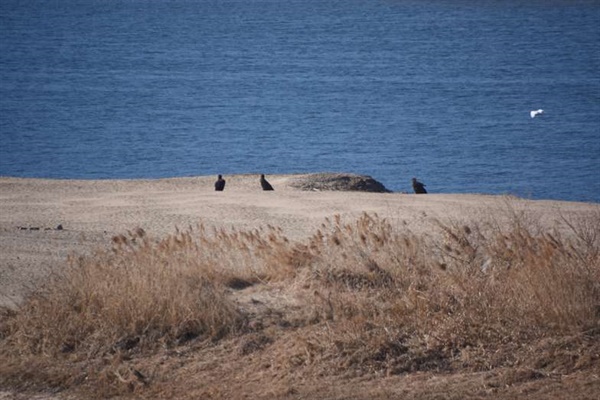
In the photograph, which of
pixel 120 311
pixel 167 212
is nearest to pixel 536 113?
pixel 167 212

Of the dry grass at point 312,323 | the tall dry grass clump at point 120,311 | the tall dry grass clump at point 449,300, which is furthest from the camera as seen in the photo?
the tall dry grass clump at point 120,311

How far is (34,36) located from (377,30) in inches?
1765

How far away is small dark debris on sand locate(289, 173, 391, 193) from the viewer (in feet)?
84.2

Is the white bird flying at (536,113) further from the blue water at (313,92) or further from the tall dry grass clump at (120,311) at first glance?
the tall dry grass clump at (120,311)

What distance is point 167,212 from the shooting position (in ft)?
62.0

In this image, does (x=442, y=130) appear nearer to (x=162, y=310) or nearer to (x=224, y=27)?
(x=162, y=310)

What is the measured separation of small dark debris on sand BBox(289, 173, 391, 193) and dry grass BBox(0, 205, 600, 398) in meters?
14.7

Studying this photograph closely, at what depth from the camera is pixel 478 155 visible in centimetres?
5016

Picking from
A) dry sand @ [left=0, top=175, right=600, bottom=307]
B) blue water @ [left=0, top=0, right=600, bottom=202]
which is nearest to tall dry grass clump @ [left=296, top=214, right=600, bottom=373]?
dry sand @ [left=0, top=175, right=600, bottom=307]

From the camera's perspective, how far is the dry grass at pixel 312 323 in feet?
28.8

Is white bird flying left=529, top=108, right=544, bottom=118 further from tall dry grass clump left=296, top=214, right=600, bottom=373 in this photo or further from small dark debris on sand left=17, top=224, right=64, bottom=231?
tall dry grass clump left=296, top=214, right=600, bottom=373

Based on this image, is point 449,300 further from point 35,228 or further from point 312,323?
point 35,228

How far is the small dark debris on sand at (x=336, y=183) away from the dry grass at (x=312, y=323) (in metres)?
14.7

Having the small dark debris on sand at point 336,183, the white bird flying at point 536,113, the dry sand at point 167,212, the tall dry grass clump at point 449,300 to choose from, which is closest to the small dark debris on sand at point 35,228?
the dry sand at point 167,212
